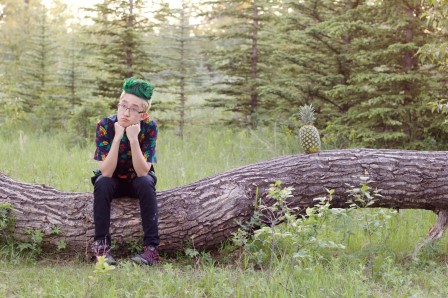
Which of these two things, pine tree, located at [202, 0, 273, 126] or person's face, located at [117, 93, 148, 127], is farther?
pine tree, located at [202, 0, 273, 126]

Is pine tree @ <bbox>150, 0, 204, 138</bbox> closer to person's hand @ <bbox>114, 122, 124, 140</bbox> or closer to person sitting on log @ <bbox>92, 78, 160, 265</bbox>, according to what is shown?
person sitting on log @ <bbox>92, 78, 160, 265</bbox>

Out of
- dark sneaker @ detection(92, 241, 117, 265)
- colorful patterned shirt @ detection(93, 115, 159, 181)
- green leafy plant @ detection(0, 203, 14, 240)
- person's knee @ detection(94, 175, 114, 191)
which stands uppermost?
colorful patterned shirt @ detection(93, 115, 159, 181)

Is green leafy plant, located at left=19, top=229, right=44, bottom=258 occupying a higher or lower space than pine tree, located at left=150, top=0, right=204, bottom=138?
lower

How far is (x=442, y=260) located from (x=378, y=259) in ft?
2.71

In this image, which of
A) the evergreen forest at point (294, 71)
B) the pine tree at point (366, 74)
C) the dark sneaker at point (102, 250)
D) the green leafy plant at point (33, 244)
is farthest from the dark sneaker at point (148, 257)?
the pine tree at point (366, 74)

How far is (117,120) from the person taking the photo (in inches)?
208

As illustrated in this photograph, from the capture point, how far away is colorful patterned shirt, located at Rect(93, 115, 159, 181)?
521 cm

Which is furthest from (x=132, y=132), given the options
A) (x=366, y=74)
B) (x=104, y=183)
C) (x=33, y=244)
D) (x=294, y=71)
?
(x=294, y=71)

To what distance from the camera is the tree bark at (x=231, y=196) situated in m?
5.32

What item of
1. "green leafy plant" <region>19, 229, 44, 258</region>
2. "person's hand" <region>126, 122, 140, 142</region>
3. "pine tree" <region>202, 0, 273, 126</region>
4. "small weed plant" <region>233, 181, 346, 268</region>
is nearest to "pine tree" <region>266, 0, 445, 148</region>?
"pine tree" <region>202, 0, 273, 126</region>

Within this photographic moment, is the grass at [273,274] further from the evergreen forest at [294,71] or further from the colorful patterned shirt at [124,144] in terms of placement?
the evergreen forest at [294,71]

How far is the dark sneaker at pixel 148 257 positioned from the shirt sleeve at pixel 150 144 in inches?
32.6

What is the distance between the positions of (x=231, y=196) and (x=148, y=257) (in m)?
0.98

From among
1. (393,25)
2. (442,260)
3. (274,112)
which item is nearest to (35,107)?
(274,112)
